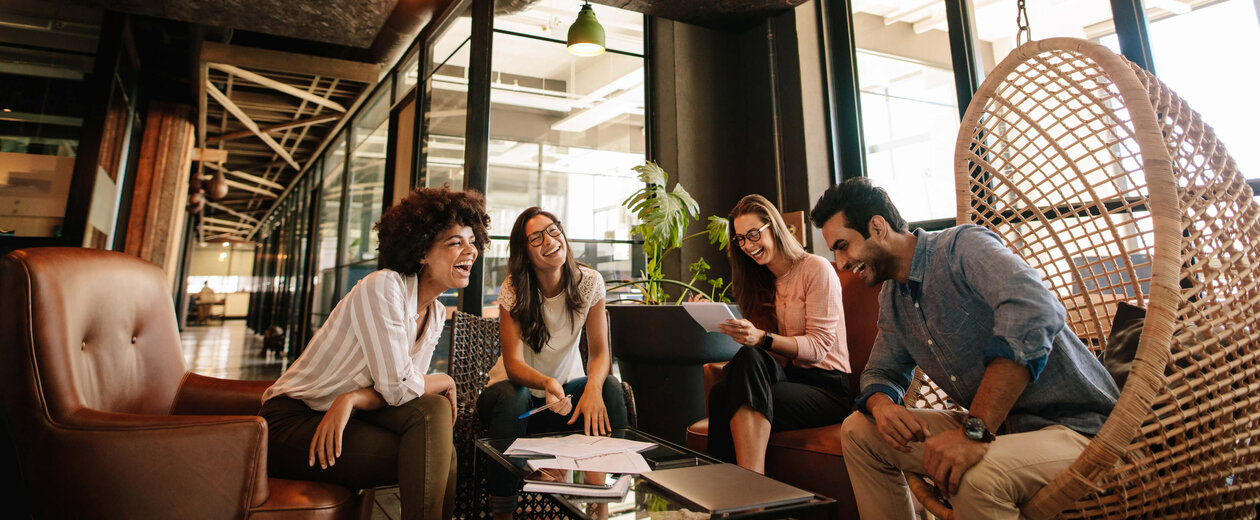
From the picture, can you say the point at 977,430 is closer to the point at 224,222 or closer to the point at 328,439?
the point at 328,439

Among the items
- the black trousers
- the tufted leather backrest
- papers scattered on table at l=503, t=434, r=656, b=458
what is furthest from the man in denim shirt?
the tufted leather backrest

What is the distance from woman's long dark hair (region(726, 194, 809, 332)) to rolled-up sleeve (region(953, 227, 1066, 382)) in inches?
37.9

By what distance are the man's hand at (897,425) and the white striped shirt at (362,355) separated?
1226 millimetres

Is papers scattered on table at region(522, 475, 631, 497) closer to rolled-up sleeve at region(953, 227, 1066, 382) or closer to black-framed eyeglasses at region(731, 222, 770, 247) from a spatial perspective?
rolled-up sleeve at region(953, 227, 1066, 382)

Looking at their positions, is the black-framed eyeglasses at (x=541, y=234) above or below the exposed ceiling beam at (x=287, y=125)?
below

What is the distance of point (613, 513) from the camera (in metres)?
1.13

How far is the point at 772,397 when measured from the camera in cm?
193

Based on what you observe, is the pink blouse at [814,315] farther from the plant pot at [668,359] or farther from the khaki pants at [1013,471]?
Result: the khaki pants at [1013,471]

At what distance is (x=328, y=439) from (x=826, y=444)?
139 cm

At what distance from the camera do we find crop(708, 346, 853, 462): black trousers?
6.26 feet

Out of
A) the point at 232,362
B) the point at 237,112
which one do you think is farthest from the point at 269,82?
the point at 232,362

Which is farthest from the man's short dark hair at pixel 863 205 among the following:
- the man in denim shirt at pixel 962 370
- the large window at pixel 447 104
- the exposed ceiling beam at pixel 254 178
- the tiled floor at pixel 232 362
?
the exposed ceiling beam at pixel 254 178

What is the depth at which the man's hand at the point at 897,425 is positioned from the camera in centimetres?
143

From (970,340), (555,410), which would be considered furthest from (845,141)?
(555,410)
